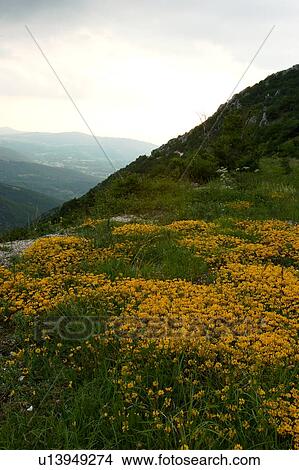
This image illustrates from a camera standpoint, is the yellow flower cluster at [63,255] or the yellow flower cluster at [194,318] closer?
the yellow flower cluster at [194,318]

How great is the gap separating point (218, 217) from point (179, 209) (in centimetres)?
250

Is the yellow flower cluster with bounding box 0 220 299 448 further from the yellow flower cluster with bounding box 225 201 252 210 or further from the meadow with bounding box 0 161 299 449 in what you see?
the yellow flower cluster with bounding box 225 201 252 210

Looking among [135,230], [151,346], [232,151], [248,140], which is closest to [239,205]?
[135,230]

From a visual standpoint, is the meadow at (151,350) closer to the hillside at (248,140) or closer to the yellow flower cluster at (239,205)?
the hillside at (248,140)

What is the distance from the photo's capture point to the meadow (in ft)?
15.5

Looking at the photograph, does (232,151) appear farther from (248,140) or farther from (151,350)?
(151,350)

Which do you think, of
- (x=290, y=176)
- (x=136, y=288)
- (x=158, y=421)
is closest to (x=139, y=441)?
(x=158, y=421)

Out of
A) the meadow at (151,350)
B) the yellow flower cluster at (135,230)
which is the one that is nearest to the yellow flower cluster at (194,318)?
the meadow at (151,350)

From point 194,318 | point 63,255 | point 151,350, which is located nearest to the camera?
point 151,350

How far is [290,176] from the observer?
2559 centimetres

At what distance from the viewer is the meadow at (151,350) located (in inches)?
186

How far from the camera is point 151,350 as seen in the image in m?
6.09

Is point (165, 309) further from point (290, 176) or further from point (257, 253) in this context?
point (290, 176)
